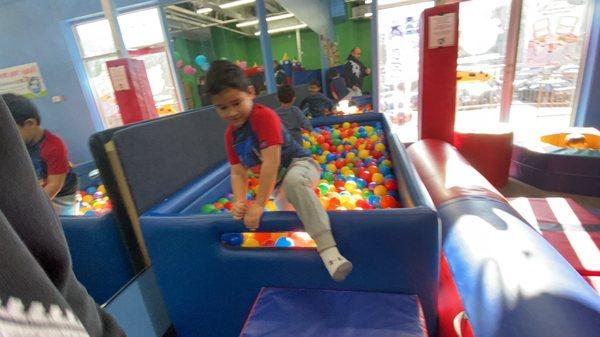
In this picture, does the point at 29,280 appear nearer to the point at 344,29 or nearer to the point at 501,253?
the point at 501,253

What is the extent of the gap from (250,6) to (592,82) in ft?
21.4

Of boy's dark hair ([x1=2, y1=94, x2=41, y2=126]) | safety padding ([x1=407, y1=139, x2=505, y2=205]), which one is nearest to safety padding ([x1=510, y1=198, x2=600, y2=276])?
safety padding ([x1=407, y1=139, x2=505, y2=205])

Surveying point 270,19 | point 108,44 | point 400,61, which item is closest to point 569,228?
point 400,61

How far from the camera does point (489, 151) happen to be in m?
2.60

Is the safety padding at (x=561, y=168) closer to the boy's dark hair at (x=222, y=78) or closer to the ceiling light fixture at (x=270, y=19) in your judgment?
the boy's dark hair at (x=222, y=78)

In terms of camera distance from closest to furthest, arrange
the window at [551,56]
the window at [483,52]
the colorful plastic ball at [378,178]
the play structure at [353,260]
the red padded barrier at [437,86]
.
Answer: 1. the play structure at [353,260]
2. the colorful plastic ball at [378,178]
3. the red padded barrier at [437,86]
4. the window at [551,56]
5. the window at [483,52]

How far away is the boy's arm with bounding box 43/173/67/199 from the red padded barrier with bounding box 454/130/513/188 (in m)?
2.90

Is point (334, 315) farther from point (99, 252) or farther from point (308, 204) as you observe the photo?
point (99, 252)

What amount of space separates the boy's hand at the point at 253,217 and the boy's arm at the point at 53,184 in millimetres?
1287

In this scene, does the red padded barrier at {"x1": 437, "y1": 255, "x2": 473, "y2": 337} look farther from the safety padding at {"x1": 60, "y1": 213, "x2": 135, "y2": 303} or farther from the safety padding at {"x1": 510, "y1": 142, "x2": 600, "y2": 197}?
the safety padding at {"x1": 510, "y1": 142, "x2": 600, "y2": 197}

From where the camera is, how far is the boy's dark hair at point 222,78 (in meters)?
1.13

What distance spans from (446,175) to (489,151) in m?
1.34

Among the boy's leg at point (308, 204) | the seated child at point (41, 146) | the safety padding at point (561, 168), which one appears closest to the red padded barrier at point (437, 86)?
the safety padding at point (561, 168)

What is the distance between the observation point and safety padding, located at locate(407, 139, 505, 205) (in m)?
1.34
